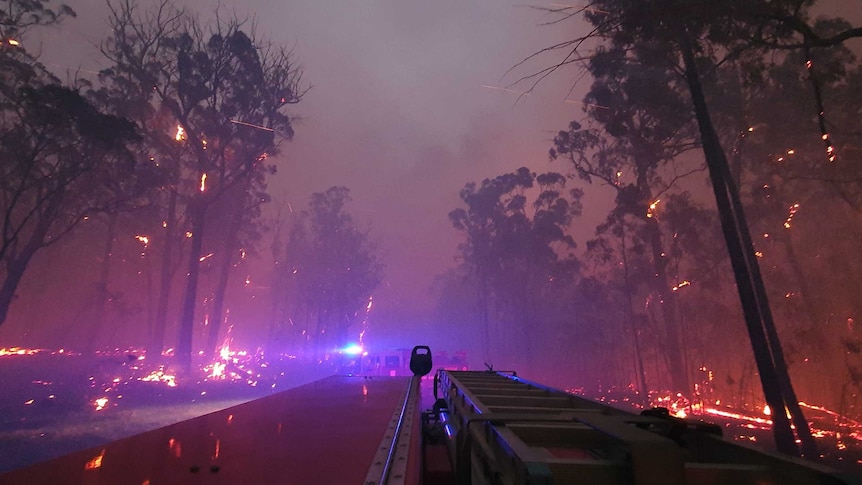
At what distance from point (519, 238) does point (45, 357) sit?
120 ft

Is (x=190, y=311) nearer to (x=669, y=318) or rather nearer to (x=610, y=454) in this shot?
(x=669, y=318)

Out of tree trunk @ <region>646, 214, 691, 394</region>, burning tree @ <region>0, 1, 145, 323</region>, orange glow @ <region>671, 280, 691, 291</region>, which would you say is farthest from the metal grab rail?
orange glow @ <region>671, 280, 691, 291</region>

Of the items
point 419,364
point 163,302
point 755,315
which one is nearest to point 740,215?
point 755,315

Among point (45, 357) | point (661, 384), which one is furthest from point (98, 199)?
point (661, 384)

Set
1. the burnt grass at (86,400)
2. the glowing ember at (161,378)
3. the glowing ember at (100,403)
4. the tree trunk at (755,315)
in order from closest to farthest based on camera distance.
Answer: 1. the tree trunk at (755,315)
2. the burnt grass at (86,400)
3. the glowing ember at (100,403)
4. the glowing ember at (161,378)

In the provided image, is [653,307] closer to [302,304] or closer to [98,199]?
[98,199]

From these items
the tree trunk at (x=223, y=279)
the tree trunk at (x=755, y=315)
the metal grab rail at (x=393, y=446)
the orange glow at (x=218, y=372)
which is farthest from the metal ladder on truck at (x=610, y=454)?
the tree trunk at (x=223, y=279)

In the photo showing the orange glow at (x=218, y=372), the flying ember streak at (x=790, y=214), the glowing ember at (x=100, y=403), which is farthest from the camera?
the orange glow at (x=218, y=372)

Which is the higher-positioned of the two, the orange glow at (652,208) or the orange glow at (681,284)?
the orange glow at (652,208)

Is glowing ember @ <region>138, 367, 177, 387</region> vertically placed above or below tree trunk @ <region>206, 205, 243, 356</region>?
below

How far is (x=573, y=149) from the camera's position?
27781 mm

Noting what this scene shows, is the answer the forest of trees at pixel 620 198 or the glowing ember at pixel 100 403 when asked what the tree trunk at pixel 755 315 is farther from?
the glowing ember at pixel 100 403

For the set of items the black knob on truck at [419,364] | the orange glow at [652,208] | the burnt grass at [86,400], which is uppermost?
the orange glow at [652,208]

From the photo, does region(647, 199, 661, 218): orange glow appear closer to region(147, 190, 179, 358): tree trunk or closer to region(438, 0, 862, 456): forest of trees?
region(438, 0, 862, 456): forest of trees
